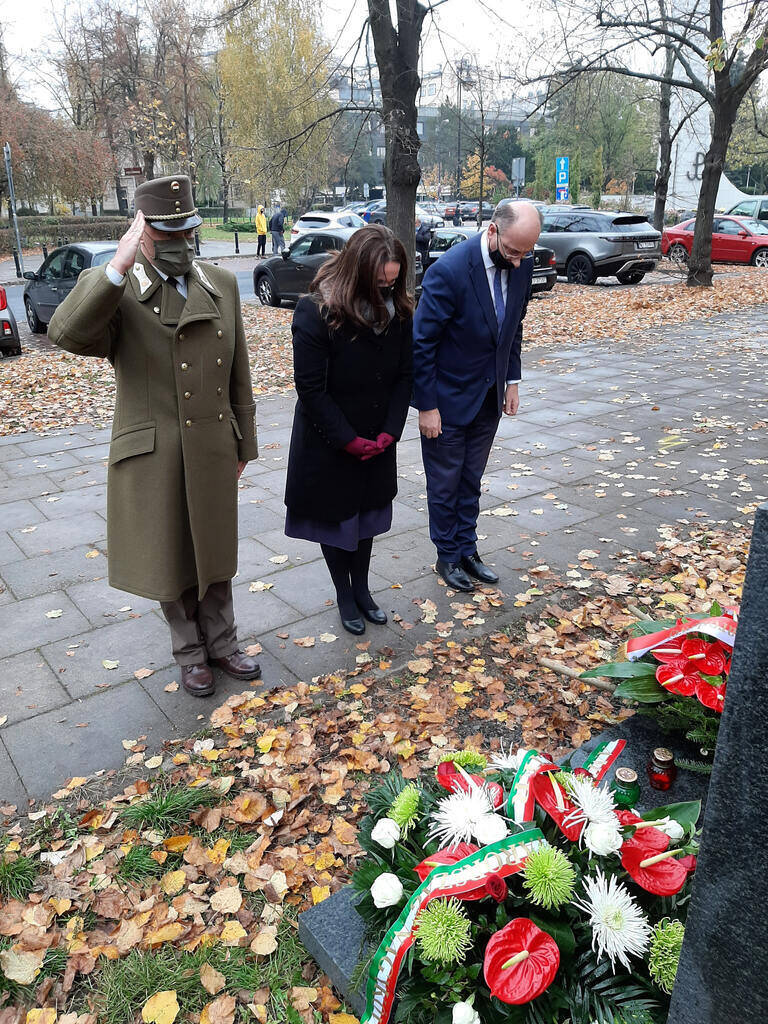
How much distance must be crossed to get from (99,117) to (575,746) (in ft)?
150

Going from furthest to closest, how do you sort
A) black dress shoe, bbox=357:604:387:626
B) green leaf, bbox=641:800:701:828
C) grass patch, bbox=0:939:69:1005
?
1. black dress shoe, bbox=357:604:387:626
2. grass patch, bbox=0:939:69:1005
3. green leaf, bbox=641:800:701:828

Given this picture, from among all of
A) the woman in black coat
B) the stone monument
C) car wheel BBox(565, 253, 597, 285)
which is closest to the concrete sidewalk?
the woman in black coat

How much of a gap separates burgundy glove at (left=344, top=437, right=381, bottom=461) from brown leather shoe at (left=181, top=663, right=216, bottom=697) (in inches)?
46.6

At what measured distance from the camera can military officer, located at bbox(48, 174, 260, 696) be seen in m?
2.94

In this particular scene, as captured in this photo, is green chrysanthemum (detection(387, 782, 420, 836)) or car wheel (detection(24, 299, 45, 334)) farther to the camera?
car wheel (detection(24, 299, 45, 334))

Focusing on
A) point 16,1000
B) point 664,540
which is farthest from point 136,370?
point 664,540

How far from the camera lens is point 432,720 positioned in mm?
3406

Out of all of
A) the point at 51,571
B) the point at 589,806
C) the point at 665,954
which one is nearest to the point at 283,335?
the point at 51,571

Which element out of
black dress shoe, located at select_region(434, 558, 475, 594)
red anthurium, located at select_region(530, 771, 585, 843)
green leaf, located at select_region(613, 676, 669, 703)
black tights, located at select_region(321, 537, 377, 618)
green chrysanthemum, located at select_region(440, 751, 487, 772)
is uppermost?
red anthurium, located at select_region(530, 771, 585, 843)

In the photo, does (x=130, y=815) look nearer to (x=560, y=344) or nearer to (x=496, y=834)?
(x=496, y=834)

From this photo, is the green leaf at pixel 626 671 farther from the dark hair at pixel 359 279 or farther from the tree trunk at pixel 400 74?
the tree trunk at pixel 400 74

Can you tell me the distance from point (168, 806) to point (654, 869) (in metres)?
1.75

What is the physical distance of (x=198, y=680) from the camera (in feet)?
11.8

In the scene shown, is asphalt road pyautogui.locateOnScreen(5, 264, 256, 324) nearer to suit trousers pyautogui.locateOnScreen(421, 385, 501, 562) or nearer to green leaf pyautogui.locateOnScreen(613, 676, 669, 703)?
suit trousers pyautogui.locateOnScreen(421, 385, 501, 562)
